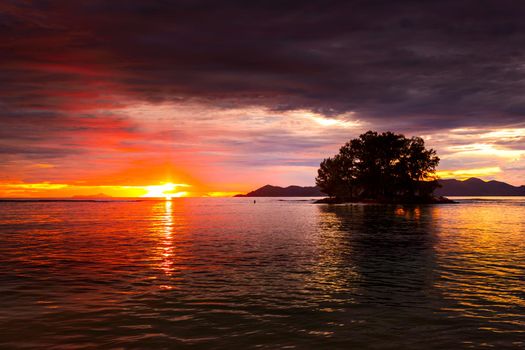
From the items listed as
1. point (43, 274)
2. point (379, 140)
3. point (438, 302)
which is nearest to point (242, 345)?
point (438, 302)

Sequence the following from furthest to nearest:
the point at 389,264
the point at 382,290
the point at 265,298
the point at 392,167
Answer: the point at 392,167 → the point at 389,264 → the point at 382,290 → the point at 265,298

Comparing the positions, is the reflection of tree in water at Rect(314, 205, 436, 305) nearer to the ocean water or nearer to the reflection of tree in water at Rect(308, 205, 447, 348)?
the reflection of tree in water at Rect(308, 205, 447, 348)

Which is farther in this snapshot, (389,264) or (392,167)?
(392,167)

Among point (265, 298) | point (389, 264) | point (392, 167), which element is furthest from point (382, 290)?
point (392, 167)

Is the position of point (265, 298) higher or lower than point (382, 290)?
higher

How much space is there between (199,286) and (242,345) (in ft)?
29.1

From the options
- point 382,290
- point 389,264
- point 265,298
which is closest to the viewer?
point 265,298

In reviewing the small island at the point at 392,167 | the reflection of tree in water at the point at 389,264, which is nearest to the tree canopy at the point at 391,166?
the small island at the point at 392,167

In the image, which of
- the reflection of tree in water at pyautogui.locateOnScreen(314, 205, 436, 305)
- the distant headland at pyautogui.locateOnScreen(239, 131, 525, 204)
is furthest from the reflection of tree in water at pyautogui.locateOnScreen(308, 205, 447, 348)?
the distant headland at pyautogui.locateOnScreen(239, 131, 525, 204)

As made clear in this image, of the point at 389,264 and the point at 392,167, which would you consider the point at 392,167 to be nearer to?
the point at 392,167

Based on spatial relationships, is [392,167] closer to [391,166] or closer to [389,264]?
[391,166]

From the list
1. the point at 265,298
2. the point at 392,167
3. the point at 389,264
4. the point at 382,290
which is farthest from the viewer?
the point at 392,167

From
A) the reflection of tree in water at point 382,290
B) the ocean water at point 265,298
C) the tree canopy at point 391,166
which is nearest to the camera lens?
the ocean water at point 265,298

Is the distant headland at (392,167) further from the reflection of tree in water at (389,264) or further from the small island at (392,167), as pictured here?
the reflection of tree in water at (389,264)
